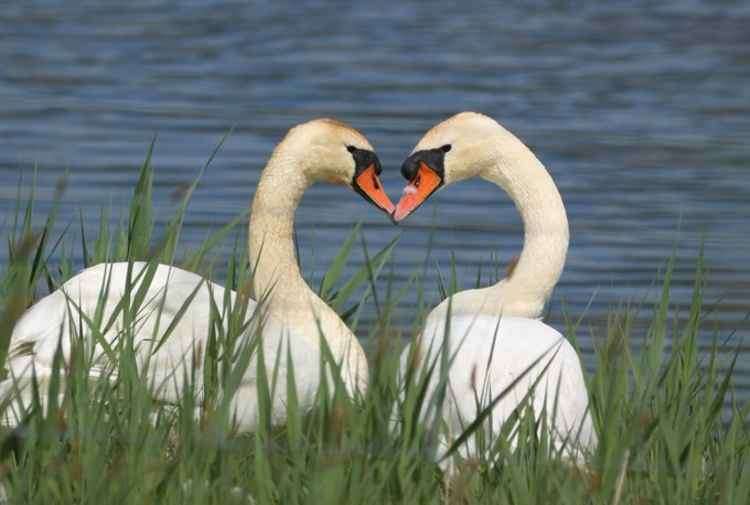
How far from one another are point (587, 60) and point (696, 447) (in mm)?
16601

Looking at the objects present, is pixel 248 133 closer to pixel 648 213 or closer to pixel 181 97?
pixel 181 97

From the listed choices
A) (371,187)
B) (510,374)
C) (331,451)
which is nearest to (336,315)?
(371,187)

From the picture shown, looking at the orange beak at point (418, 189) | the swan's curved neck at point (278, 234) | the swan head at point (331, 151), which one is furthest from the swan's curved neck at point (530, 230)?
the swan's curved neck at point (278, 234)

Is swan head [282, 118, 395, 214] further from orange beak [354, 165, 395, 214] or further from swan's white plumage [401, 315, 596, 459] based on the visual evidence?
swan's white plumage [401, 315, 596, 459]

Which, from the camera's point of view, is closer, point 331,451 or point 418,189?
point 331,451

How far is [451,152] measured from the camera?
6867 mm

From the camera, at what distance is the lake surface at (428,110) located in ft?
37.3

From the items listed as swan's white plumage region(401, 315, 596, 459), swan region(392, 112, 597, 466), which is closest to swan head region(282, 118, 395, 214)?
swan region(392, 112, 597, 466)

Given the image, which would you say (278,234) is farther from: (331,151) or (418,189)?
(418,189)

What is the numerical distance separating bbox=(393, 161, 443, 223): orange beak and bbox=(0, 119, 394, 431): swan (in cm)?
9

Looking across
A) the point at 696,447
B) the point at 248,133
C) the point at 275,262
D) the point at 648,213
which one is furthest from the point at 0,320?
the point at 248,133

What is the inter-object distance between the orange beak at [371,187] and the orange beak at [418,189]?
0.25 ft

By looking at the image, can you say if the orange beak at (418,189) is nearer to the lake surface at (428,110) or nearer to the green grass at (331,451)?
the lake surface at (428,110)

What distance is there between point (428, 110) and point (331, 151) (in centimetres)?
1068
